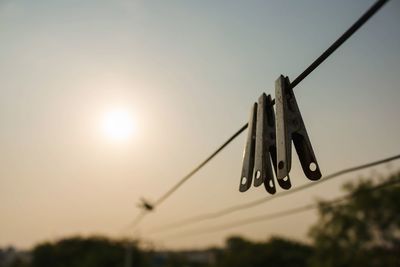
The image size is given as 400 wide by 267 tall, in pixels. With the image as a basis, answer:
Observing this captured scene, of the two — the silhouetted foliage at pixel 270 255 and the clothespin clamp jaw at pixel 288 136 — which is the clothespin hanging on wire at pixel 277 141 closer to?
the clothespin clamp jaw at pixel 288 136

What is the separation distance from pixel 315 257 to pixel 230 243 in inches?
1270

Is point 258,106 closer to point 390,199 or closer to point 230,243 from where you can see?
point 390,199

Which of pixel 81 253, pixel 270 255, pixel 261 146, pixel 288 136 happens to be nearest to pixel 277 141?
pixel 288 136

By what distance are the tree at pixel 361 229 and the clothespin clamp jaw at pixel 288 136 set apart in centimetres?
3235

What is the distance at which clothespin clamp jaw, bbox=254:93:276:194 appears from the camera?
8.25 feet

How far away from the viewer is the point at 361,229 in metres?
32.9

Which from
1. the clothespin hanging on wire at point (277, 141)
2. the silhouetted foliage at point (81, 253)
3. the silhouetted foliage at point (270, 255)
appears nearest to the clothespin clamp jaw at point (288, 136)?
the clothespin hanging on wire at point (277, 141)

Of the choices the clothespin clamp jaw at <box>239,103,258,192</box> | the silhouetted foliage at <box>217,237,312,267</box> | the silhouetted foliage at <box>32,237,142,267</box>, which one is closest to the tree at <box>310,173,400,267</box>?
the silhouetted foliage at <box>217,237,312,267</box>

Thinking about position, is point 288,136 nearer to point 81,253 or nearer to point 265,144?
point 265,144

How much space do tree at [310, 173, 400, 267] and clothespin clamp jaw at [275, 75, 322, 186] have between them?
3235 centimetres

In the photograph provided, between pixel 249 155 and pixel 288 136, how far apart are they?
600 millimetres

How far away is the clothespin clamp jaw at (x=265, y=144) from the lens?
2514mm

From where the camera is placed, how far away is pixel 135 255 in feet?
150

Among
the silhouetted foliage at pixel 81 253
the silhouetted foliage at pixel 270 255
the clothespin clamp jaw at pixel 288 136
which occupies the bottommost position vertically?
the clothespin clamp jaw at pixel 288 136
